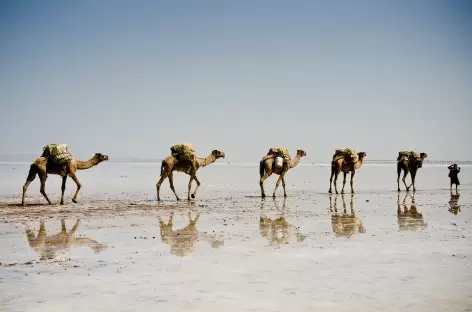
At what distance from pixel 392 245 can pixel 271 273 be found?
3247 millimetres

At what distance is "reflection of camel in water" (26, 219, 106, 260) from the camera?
30.3 ft

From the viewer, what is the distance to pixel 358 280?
6.98m

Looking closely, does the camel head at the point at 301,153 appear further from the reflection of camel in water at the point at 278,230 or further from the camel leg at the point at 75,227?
the camel leg at the point at 75,227

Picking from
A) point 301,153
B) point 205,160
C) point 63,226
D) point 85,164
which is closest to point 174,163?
point 205,160

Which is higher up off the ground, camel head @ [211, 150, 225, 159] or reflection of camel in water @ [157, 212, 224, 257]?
camel head @ [211, 150, 225, 159]

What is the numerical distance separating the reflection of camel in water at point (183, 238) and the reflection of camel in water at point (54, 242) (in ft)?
4.48

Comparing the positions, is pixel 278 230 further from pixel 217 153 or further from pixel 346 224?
pixel 217 153

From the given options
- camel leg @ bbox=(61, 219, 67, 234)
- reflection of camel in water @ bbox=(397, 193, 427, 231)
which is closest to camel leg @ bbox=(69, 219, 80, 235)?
camel leg @ bbox=(61, 219, 67, 234)

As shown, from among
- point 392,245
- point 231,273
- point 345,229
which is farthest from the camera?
point 345,229

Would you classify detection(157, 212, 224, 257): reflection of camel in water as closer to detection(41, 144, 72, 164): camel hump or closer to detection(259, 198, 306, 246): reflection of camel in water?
detection(259, 198, 306, 246): reflection of camel in water

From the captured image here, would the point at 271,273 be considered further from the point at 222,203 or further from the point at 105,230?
the point at 222,203

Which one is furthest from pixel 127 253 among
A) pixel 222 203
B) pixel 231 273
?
pixel 222 203

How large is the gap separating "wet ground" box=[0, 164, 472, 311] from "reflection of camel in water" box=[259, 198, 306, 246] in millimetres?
24

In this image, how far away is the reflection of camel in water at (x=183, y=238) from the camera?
9.38 metres
